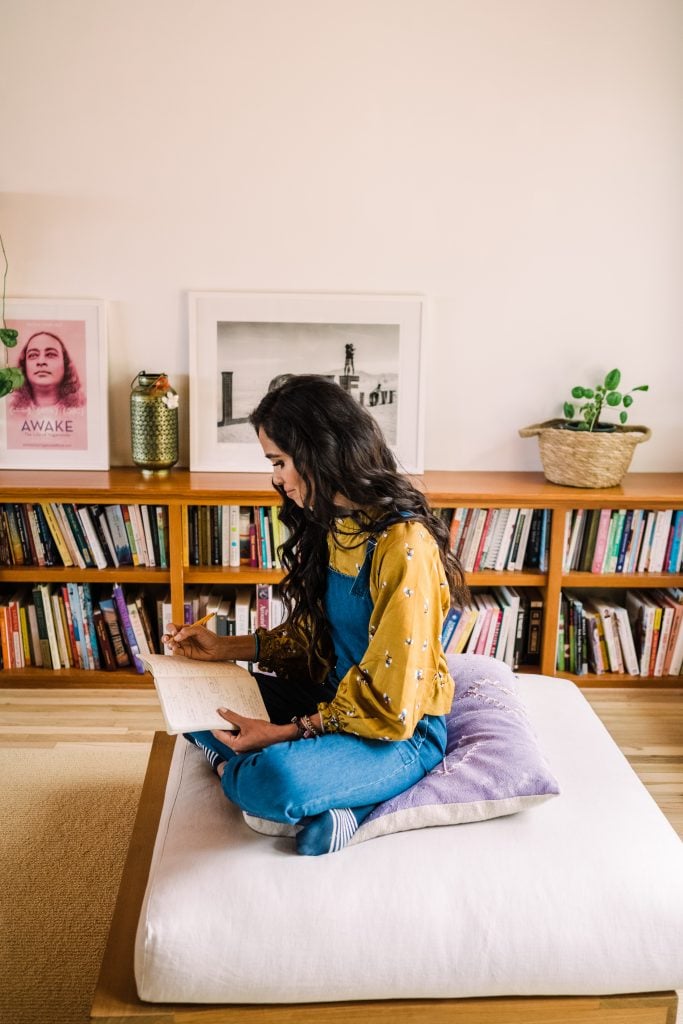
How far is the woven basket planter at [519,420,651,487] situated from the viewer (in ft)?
9.08

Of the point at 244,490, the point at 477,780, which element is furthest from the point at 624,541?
the point at 477,780

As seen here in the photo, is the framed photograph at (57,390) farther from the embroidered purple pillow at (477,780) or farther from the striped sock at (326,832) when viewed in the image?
the striped sock at (326,832)

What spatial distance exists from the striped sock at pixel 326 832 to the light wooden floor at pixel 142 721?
111 cm

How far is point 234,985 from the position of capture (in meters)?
1.34

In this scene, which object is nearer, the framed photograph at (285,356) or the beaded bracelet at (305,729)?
the beaded bracelet at (305,729)

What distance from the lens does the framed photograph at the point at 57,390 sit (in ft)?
9.52

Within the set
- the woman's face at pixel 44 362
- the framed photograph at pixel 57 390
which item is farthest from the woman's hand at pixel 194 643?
the woman's face at pixel 44 362

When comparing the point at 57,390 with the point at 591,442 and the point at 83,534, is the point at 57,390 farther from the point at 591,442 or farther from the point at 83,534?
the point at 591,442

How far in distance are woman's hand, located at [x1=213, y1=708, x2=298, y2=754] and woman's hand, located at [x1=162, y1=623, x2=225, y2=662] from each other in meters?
0.30

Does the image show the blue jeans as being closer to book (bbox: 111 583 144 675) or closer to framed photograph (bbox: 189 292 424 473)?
book (bbox: 111 583 144 675)

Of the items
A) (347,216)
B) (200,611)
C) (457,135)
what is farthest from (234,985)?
(457,135)

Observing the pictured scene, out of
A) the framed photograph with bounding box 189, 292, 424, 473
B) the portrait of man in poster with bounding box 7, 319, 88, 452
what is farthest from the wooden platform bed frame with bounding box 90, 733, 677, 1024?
the portrait of man in poster with bounding box 7, 319, 88, 452

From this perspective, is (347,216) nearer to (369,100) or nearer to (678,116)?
(369,100)

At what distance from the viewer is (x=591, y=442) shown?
9.06 ft
